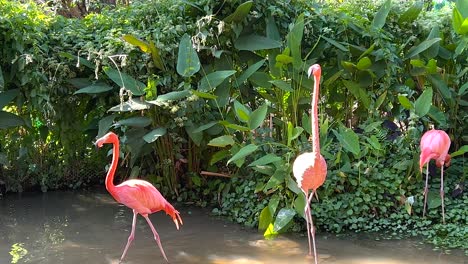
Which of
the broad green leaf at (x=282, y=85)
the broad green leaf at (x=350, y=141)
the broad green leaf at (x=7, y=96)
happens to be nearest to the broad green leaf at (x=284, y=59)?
the broad green leaf at (x=282, y=85)

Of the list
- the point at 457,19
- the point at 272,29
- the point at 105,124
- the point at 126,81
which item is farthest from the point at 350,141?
the point at 105,124

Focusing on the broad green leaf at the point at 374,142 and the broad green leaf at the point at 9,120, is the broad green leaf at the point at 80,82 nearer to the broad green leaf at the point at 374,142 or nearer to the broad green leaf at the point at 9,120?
the broad green leaf at the point at 9,120

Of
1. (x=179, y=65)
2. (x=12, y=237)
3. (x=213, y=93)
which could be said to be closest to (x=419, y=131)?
(x=213, y=93)

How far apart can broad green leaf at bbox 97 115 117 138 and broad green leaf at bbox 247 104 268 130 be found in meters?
1.25

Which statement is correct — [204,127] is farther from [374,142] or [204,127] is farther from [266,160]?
[374,142]

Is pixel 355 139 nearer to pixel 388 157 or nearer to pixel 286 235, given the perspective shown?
pixel 388 157

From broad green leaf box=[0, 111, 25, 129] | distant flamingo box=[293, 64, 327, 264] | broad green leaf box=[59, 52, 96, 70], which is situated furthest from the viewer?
broad green leaf box=[0, 111, 25, 129]

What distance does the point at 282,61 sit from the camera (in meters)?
4.79

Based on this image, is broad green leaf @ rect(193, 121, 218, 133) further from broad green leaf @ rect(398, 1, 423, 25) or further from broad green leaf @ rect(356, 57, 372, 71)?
broad green leaf @ rect(398, 1, 423, 25)

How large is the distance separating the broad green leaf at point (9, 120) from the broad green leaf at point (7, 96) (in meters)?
0.15

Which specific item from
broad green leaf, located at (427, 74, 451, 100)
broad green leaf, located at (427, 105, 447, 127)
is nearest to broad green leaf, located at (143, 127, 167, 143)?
broad green leaf, located at (427, 105, 447, 127)

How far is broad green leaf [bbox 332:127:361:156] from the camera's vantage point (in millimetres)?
4465

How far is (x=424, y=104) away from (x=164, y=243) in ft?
7.93

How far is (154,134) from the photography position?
15.4 feet
